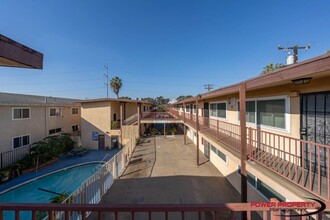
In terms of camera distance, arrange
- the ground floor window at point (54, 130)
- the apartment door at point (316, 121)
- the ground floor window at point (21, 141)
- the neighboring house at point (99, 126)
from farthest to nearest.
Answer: the neighboring house at point (99, 126)
the ground floor window at point (54, 130)
the ground floor window at point (21, 141)
the apartment door at point (316, 121)

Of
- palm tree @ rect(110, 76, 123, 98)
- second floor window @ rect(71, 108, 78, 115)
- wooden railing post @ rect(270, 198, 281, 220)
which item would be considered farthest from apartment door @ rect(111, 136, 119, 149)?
palm tree @ rect(110, 76, 123, 98)

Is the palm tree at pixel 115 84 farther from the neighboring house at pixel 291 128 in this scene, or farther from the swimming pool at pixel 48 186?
the neighboring house at pixel 291 128

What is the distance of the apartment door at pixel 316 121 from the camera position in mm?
4000

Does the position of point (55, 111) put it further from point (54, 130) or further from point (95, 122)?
point (95, 122)

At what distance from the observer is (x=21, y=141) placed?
49.6 ft

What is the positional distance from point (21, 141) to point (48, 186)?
6.53m

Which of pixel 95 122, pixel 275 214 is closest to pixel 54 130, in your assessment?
pixel 95 122

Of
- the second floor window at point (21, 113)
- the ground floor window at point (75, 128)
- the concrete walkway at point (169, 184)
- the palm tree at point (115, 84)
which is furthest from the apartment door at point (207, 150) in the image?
the palm tree at point (115, 84)

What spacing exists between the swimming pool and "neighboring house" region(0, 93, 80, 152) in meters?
4.57

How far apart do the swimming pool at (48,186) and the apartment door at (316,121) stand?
12132mm

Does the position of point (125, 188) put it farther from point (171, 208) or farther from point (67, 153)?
point (67, 153)

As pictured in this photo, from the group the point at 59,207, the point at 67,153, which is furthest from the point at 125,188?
the point at 67,153

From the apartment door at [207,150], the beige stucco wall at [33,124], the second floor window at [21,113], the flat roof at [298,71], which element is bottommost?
the apartment door at [207,150]

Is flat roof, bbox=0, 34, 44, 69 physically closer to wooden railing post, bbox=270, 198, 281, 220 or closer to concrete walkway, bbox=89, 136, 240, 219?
wooden railing post, bbox=270, 198, 281, 220
